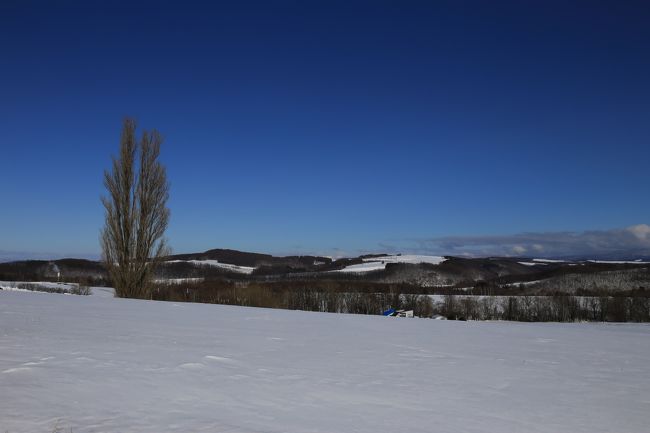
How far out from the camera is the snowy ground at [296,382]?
4.36 meters

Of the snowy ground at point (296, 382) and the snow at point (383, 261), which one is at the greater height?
the snow at point (383, 261)

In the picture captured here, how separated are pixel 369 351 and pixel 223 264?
14042 centimetres

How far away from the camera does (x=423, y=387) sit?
602 cm

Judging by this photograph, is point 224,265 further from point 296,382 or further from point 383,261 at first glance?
point 296,382

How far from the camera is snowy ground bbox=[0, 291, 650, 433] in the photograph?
14.3 ft

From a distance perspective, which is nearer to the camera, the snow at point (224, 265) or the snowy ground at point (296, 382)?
the snowy ground at point (296, 382)

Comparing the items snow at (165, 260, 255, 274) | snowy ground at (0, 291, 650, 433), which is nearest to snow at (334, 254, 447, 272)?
snow at (165, 260, 255, 274)

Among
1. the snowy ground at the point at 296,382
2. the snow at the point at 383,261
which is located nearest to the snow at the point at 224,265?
the snow at the point at 383,261

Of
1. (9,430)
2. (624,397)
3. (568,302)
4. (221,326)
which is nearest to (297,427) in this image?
(9,430)

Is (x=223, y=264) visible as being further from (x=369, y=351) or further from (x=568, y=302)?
(x=369, y=351)

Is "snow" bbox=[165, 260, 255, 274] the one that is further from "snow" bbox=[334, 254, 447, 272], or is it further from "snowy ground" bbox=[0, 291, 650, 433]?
"snowy ground" bbox=[0, 291, 650, 433]

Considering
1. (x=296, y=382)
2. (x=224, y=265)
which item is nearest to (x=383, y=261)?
(x=224, y=265)

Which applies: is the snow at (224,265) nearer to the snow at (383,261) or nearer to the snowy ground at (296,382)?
the snow at (383,261)

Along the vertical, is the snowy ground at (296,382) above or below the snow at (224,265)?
below
